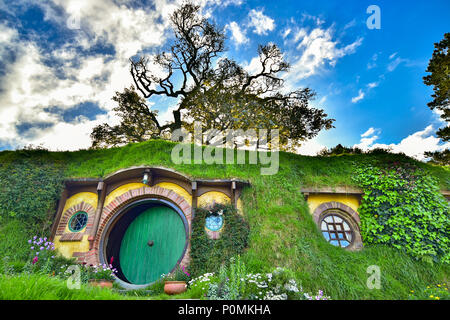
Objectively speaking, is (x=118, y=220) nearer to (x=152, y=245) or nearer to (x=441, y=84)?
(x=152, y=245)

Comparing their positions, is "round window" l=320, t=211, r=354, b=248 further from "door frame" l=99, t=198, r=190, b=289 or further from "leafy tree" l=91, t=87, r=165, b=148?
"leafy tree" l=91, t=87, r=165, b=148

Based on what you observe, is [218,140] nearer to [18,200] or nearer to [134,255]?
[134,255]

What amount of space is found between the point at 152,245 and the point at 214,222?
2.17m

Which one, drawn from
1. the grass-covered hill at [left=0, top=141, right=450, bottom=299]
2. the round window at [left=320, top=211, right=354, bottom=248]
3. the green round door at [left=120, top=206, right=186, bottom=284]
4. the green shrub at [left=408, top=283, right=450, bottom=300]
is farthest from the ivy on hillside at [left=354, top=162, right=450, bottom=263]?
the green round door at [left=120, top=206, right=186, bottom=284]

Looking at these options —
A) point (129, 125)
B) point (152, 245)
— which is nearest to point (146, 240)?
point (152, 245)

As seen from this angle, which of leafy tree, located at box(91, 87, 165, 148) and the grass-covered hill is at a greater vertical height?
leafy tree, located at box(91, 87, 165, 148)

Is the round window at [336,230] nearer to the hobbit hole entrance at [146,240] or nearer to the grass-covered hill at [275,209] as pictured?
the grass-covered hill at [275,209]

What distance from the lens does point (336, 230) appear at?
6.86m

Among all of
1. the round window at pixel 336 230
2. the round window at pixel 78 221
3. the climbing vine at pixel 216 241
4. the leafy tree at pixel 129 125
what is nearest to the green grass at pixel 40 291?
the climbing vine at pixel 216 241

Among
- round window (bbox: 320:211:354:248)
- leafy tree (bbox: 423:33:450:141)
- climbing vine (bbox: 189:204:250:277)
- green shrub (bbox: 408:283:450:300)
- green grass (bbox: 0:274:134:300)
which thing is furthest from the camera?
leafy tree (bbox: 423:33:450:141)

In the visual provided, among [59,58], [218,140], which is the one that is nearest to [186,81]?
[218,140]

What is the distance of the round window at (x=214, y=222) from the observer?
638 cm

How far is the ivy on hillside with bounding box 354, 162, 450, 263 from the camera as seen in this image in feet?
19.0

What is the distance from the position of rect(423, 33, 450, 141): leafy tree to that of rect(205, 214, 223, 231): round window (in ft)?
36.8
